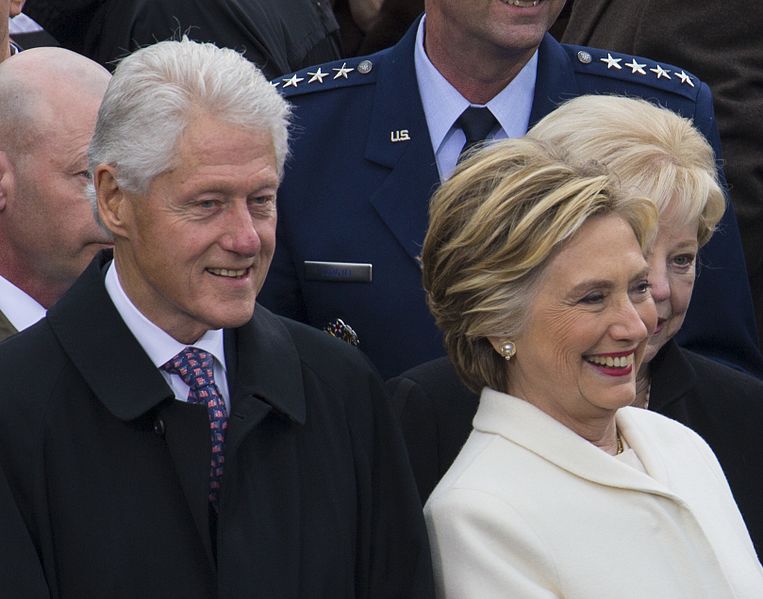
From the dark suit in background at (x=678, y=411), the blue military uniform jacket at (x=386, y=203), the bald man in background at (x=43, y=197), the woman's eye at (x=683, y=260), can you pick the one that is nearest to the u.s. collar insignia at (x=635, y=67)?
the blue military uniform jacket at (x=386, y=203)

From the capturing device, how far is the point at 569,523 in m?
2.80

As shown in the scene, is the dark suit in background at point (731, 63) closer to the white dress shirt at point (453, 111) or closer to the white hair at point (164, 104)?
the white dress shirt at point (453, 111)

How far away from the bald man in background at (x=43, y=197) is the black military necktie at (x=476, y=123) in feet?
2.77

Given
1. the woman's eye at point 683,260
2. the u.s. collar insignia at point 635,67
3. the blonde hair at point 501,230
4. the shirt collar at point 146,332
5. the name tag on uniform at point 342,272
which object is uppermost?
the u.s. collar insignia at point 635,67

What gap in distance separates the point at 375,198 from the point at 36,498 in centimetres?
137

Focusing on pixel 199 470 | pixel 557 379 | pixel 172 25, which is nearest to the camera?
pixel 199 470

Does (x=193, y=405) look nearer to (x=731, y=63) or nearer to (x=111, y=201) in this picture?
(x=111, y=201)

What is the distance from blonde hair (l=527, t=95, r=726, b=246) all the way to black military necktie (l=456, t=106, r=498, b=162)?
0.34m

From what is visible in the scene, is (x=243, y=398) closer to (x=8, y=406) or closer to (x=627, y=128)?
(x=8, y=406)

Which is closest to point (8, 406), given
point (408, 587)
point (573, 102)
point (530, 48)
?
point (408, 587)

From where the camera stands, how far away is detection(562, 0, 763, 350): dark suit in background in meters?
4.10

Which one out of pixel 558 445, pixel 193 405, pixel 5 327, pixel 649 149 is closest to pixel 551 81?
pixel 649 149

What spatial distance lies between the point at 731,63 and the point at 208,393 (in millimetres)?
2054

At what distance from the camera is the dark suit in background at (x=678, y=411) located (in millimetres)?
3107
